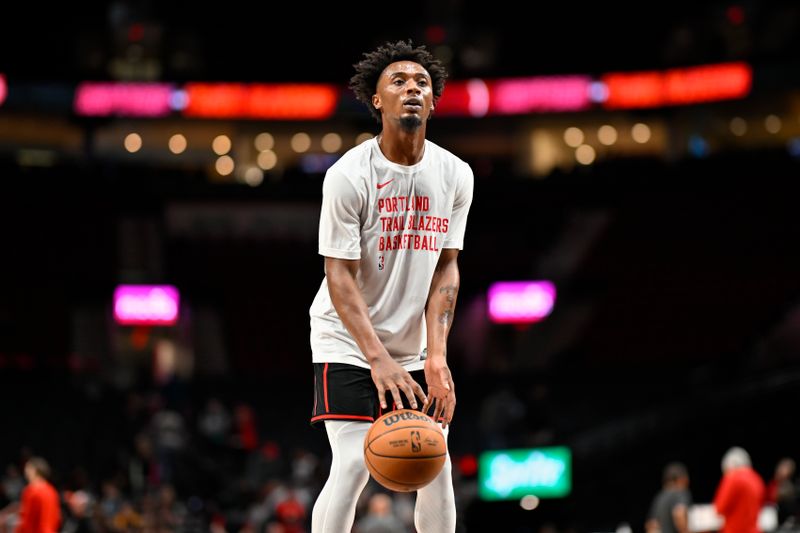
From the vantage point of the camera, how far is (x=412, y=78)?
5430mm

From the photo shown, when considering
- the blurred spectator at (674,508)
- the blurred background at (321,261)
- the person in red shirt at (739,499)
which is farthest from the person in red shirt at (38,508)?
the person in red shirt at (739,499)

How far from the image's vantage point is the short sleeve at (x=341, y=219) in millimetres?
5301

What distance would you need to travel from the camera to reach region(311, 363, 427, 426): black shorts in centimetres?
536

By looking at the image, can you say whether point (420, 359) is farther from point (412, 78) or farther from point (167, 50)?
point (167, 50)

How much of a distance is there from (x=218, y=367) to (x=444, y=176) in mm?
25025

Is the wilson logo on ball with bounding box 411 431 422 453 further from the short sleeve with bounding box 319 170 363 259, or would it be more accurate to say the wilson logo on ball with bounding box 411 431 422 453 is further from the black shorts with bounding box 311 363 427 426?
the short sleeve with bounding box 319 170 363 259

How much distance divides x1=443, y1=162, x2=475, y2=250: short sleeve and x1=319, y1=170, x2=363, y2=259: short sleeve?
1.79 ft

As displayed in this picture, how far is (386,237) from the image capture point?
5422 millimetres

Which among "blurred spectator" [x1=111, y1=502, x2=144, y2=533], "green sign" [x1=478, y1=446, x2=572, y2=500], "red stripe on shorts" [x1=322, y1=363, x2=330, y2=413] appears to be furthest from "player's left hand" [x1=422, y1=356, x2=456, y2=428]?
"green sign" [x1=478, y1=446, x2=572, y2=500]

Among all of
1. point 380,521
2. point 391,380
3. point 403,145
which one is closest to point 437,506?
point 391,380

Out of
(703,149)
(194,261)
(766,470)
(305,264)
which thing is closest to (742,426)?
→ (766,470)

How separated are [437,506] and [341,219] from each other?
4.52ft

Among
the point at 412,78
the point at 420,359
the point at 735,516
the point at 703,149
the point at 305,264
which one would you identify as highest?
the point at 703,149

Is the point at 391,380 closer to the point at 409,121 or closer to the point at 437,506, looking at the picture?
the point at 437,506
